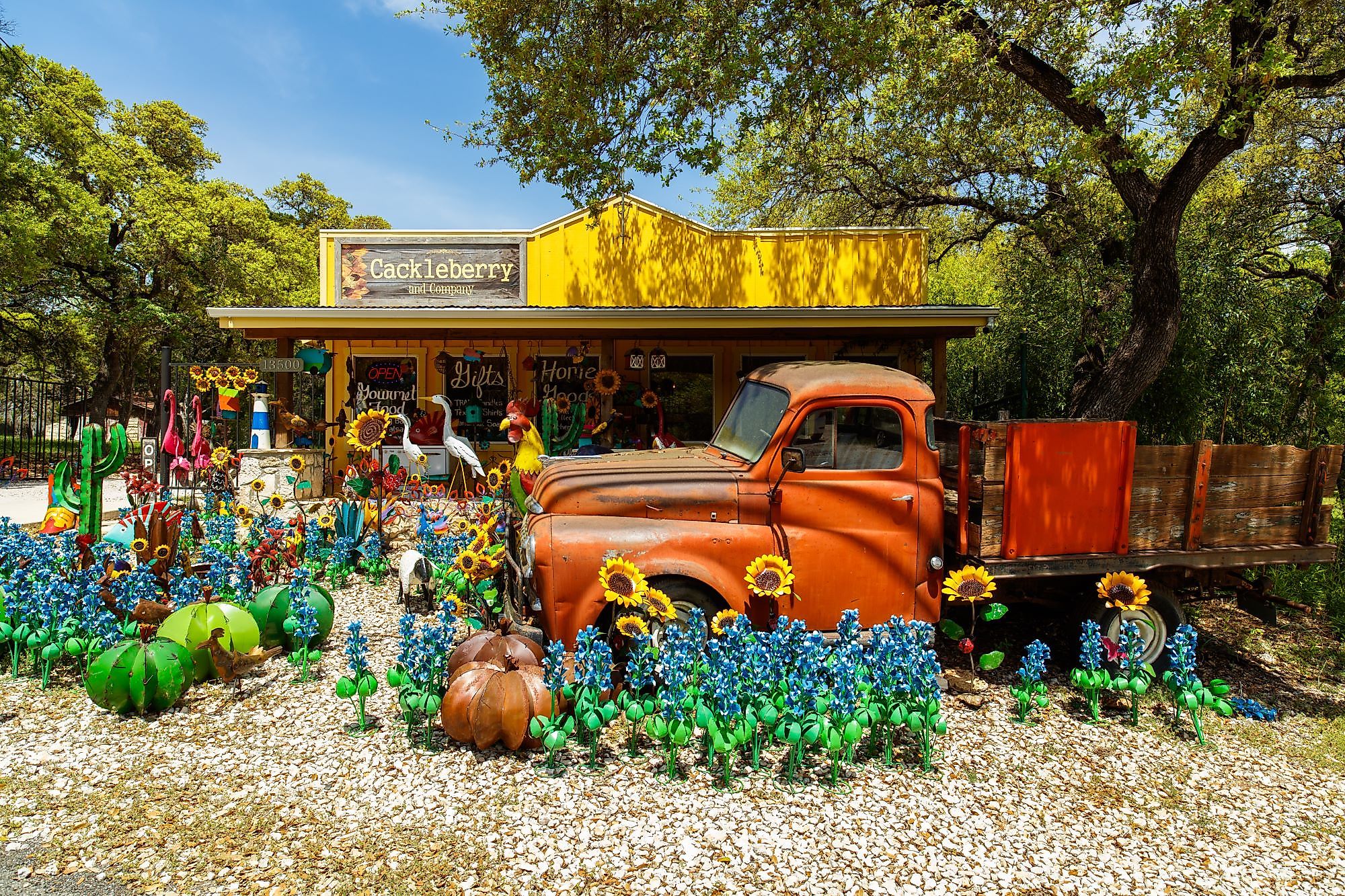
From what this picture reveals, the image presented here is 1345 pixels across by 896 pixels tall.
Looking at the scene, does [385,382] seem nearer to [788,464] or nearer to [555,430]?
[555,430]

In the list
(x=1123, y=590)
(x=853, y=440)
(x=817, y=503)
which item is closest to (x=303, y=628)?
(x=817, y=503)

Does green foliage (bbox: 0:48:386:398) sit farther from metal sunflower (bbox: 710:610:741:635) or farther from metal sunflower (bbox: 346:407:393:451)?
metal sunflower (bbox: 710:610:741:635)

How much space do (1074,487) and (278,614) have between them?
16.8 ft

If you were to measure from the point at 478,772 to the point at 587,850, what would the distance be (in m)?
0.81

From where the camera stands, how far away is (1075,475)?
4.84 meters

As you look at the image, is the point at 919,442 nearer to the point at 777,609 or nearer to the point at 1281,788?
the point at 777,609

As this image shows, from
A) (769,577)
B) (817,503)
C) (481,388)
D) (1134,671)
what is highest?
(481,388)

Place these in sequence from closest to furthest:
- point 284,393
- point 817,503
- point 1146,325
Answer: point 817,503
point 1146,325
point 284,393

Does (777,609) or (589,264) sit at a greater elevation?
(589,264)

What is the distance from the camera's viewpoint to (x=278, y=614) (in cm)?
506

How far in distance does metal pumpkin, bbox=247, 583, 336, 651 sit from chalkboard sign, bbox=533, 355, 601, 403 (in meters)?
7.72

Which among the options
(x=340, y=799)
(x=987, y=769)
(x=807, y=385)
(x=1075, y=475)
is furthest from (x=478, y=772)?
(x=1075, y=475)

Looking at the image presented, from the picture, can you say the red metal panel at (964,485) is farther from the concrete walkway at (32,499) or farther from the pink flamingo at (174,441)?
the concrete walkway at (32,499)

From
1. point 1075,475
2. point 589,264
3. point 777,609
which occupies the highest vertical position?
point 589,264
